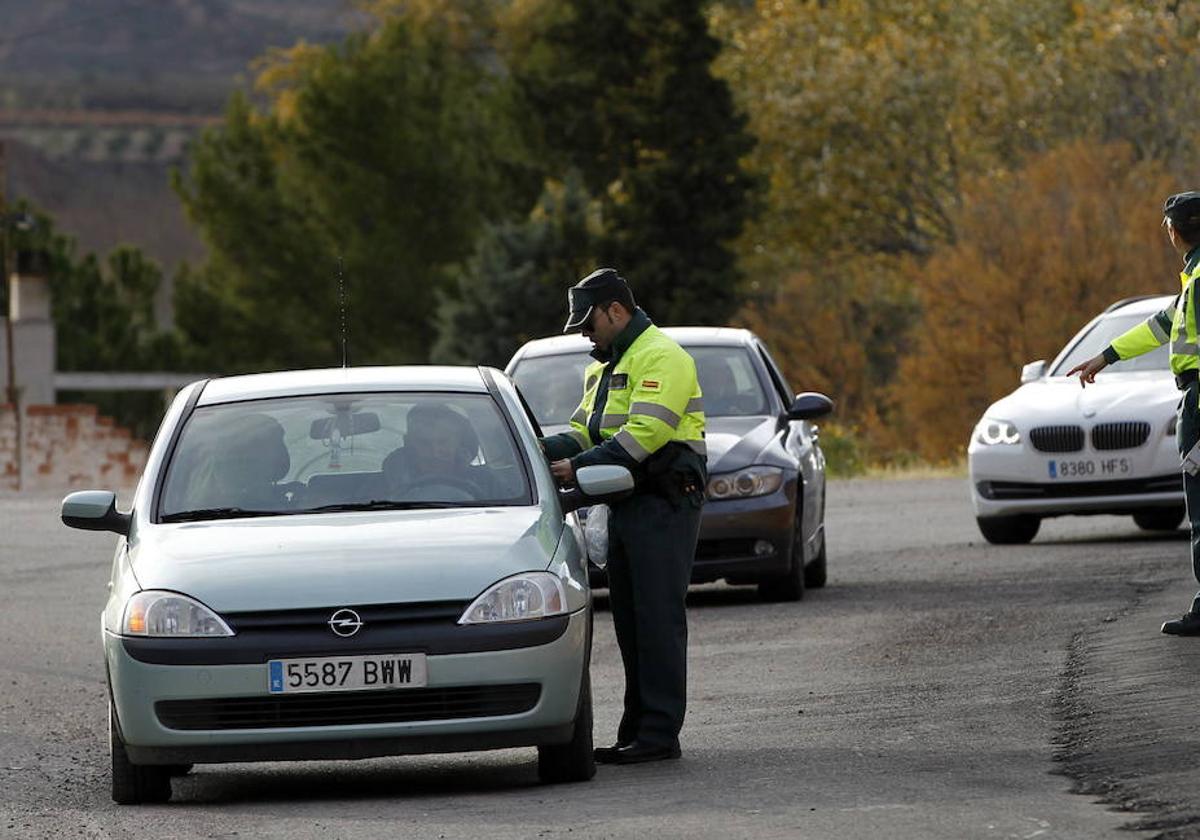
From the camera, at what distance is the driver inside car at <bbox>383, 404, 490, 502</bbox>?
31.7 ft

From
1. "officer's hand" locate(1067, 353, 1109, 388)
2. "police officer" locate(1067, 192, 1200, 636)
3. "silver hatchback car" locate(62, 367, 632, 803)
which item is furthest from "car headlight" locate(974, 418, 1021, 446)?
"silver hatchback car" locate(62, 367, 632, 803)

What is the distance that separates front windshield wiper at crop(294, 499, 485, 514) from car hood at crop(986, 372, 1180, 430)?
9.55 m

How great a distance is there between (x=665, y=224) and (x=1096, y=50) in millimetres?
10565

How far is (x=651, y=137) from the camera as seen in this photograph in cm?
6391

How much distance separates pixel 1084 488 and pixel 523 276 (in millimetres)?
44646

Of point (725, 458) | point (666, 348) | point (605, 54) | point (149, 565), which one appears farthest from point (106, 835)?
point (605, 54)

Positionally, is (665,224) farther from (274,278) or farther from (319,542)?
(319,542)

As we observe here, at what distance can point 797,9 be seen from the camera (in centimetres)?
6544

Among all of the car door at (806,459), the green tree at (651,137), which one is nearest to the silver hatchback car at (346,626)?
the car door at (806,459)

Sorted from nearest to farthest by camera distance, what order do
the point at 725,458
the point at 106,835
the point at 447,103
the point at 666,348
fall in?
the point at 106,835 < the point at 666,348 < the point at 725,458 < the point at 447,103

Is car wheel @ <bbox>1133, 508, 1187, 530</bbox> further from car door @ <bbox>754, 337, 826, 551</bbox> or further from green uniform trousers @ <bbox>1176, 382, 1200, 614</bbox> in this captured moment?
green uniform trousers @ <bbox>1176, 382, 1200, 614</bbox>

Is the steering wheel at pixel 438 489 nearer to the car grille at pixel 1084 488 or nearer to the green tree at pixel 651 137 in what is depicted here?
the car grille at pixel 1084 488

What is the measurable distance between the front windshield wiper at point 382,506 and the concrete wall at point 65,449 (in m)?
37.6

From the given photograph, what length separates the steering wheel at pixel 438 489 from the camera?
31.6 feet
